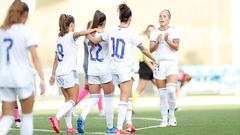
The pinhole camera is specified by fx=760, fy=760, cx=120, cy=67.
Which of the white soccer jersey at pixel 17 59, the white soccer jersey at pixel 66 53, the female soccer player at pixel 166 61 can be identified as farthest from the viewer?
the female soccer player at pixel 166 61

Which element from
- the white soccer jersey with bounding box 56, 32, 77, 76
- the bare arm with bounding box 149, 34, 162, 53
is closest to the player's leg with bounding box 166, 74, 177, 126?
the bare arm with bounding box 149, 34, 162, 53

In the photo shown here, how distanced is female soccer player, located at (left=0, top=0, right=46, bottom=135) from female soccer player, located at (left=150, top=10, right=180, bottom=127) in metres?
4.98

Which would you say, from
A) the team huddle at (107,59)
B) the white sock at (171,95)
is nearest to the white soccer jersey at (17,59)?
the team huddle at (107,59)

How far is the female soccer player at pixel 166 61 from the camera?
538 inches

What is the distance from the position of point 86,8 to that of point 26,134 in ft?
111

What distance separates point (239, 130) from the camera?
12312 mm

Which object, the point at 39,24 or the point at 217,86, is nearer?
the point at 217,86

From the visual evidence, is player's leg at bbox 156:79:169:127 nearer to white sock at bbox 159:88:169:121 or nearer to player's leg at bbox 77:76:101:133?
white sock at bbox 159:88:169:121

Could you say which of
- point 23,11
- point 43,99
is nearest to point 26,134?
point 23,11

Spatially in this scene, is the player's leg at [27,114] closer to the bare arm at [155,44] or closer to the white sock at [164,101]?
the bare arm at [155,44]

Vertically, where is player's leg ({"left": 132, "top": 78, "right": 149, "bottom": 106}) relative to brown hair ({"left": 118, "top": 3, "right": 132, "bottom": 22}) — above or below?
below

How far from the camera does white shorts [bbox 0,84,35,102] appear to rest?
29.0 feet

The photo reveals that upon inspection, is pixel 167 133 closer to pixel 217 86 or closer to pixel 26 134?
pixel 26 134

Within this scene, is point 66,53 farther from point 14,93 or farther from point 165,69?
point 14,93
